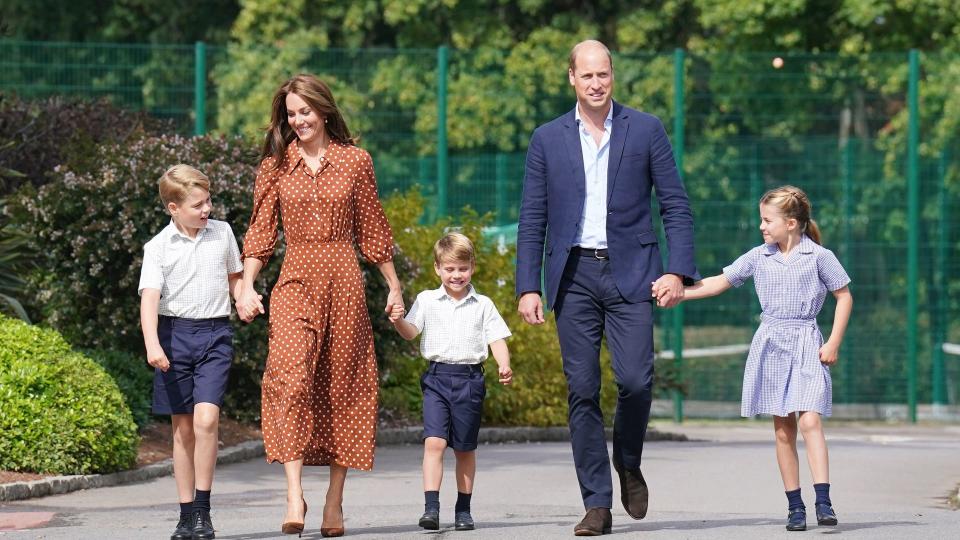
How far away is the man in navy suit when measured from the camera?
770cm

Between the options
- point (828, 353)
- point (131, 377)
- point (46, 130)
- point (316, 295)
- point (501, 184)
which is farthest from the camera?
point (501, 184)

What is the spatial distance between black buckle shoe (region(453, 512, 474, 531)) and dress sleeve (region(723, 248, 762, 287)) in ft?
5.20

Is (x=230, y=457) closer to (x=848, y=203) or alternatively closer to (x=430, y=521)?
(x=430, y=521)

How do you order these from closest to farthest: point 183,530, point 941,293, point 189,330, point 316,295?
point 183,530, point 316,295, point 189,330, point 941,293

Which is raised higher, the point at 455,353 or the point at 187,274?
the point at 187,274

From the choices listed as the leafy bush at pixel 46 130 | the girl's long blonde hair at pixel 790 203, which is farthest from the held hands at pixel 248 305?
the leafy bush at pixel 46 130

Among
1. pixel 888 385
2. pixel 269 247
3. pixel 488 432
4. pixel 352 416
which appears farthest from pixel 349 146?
pixel 888 385

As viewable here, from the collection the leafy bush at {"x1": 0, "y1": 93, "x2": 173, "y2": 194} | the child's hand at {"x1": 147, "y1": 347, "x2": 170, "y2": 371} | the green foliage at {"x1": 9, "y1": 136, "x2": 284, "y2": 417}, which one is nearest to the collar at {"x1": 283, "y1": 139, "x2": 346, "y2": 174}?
the child's hand at {"x1": 147, "y1": 347, "x2": 170, "y2": 371}

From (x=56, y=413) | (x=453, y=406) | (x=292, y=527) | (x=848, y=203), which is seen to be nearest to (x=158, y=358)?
(x=292, y=527)

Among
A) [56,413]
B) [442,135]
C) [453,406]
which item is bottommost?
[56,413]

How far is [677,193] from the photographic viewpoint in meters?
7.84

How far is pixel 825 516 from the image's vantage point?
779 cm

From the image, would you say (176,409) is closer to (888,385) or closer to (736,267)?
(736,267)

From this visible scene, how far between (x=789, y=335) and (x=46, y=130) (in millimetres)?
7671
